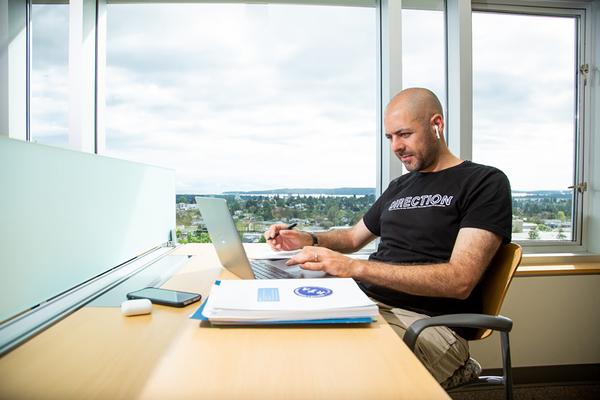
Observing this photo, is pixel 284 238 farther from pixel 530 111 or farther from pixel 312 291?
pixel 530 111

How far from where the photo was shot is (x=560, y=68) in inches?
92.6

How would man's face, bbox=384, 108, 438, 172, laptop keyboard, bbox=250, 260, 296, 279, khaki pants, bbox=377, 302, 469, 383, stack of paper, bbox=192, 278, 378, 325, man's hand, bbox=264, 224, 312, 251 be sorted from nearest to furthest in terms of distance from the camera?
stack of paper, bbox=192, 278, 378, 325 → khaki pants, bbox=377, 302, 469, 383 → laptop keyboard, bbox=250, 260, 296, 279 → man's face, bbox=384, 108, 438, 172 → man's hand, bbox=264, 224, 312, 251

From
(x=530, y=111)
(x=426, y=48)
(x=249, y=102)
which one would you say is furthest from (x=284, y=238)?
(x=530, y=111)

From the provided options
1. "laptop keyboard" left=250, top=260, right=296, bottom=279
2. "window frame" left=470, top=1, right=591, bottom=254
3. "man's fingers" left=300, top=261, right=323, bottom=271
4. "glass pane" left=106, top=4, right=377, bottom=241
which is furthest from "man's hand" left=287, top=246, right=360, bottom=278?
"window frame" left=470, top=1, right=591, bottom=254

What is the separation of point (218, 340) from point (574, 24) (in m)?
2.83

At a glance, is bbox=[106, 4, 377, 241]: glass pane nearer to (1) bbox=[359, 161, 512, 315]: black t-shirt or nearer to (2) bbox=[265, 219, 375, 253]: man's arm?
(2) bbox=[265, 219, 375, 253]: man's arm

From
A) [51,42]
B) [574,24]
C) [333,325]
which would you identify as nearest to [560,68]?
[574,24]

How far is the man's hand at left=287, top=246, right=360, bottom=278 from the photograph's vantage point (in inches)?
42.8

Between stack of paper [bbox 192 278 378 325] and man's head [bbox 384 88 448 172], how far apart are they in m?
0.77

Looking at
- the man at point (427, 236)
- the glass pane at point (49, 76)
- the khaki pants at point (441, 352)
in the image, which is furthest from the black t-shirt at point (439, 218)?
the glass pane at point (49, 76)

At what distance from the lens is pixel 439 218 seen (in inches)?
52.4

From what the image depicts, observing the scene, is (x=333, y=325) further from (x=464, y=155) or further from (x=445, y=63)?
(x=445, y=63)

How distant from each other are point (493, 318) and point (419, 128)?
761mm

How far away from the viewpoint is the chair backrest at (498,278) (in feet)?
A: 3.71
